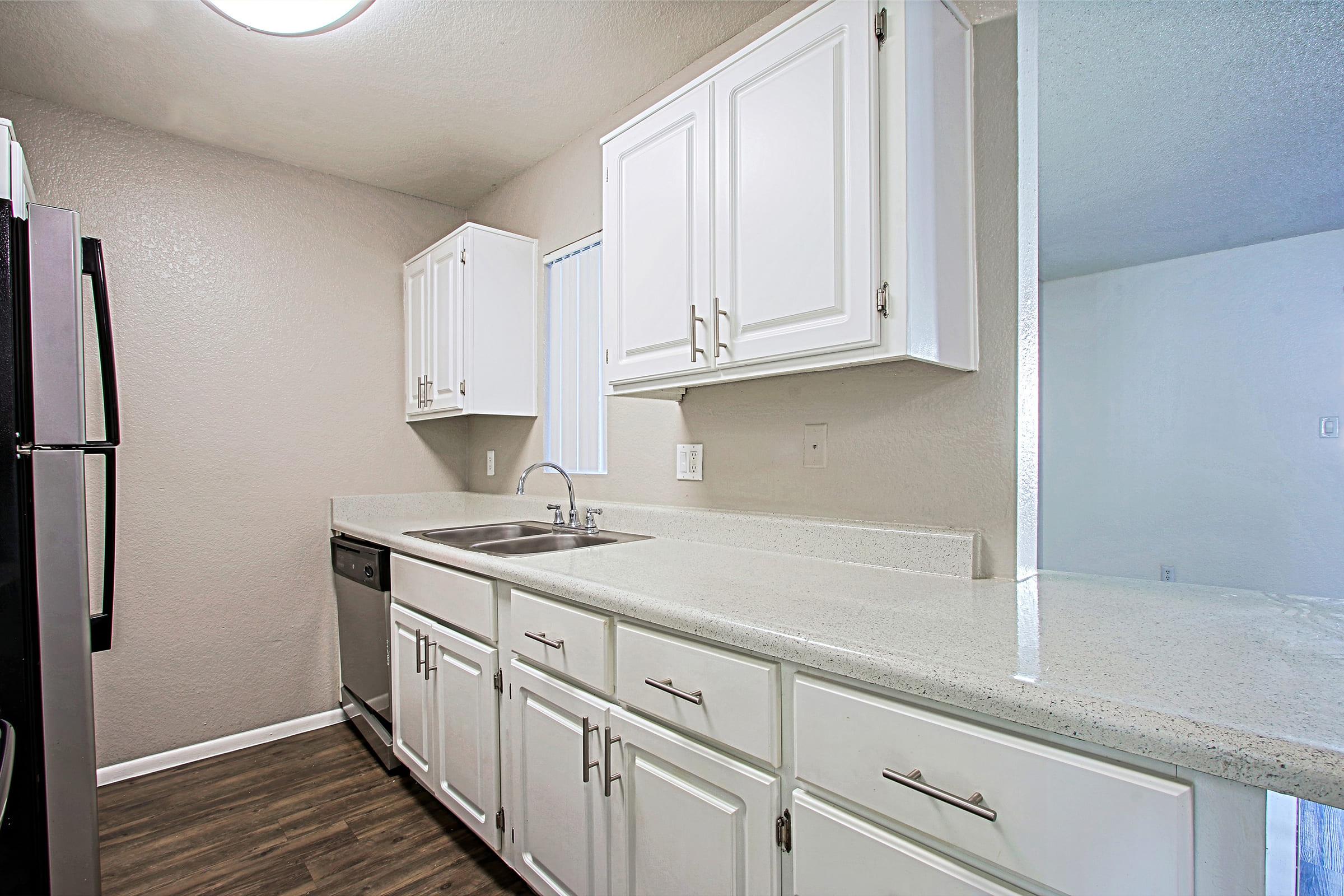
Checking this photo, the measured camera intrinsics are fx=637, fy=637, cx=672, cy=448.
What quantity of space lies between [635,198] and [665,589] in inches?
43.1

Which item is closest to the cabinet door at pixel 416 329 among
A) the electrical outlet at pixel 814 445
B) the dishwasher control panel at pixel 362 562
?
the dishwasher control panel at pixel 362 562

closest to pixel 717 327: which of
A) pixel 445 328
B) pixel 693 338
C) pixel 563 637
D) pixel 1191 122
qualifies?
pixel 693 338

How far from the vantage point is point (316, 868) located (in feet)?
5.98

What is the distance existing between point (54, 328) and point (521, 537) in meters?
1.54

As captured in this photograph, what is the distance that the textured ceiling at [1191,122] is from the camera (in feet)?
6.57

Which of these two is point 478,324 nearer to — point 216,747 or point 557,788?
point 557,788

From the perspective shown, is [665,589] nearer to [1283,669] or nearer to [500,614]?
[500,614]

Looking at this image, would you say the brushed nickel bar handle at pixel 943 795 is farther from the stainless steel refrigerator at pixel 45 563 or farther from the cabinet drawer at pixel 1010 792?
the stainless steel refrigerator at pixel 45 563

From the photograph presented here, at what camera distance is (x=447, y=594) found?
6.10 feet

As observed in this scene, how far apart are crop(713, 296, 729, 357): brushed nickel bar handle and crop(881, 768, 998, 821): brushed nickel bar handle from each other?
0.98 metres

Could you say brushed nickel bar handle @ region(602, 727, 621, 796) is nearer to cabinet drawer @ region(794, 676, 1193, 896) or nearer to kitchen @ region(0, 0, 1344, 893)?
kitchen @ region(0, 0, 1344, 893)

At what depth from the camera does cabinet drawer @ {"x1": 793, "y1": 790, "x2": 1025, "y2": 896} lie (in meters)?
0.79

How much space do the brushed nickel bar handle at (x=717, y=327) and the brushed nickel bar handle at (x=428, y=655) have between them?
1237 millimetres

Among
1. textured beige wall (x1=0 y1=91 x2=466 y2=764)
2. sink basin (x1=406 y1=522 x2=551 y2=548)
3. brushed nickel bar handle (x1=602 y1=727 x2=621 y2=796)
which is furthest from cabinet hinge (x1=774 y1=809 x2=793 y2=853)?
textured beige wall (x1=0 y1=91 x2=466 y2=764)
